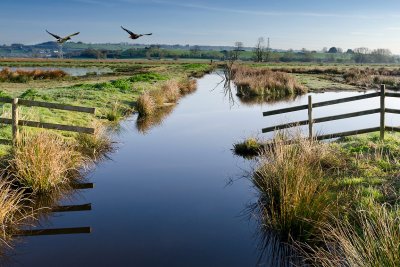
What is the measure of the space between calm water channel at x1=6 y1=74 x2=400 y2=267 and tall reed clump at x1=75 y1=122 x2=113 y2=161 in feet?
1.65

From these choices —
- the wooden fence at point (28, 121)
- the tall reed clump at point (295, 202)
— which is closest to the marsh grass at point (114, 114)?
the wooden fence at point (28, 121)

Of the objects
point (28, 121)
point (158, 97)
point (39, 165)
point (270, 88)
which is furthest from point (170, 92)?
point (39, 165)

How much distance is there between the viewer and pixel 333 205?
330 inches

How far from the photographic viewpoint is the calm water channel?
7898 millimetres

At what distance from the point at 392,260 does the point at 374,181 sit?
5301 millimetres

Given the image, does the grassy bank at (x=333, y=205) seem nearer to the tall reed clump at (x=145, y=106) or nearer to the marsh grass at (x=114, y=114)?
the marsh grass at (x=114, y=114)

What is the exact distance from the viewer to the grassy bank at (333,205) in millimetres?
5832

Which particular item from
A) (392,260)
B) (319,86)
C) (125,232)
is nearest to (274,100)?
(319,86)

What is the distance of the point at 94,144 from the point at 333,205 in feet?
31.3

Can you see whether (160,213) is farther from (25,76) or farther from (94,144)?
(25,76)

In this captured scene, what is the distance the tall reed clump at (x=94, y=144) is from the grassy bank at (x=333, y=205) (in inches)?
238

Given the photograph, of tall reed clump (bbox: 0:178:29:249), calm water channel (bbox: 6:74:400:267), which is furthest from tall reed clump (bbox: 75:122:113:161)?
tall reed clump (bbox: 0:178:29:249)

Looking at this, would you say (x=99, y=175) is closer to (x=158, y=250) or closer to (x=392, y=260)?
(x=158, y=250)

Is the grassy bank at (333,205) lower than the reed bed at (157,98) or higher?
lower
